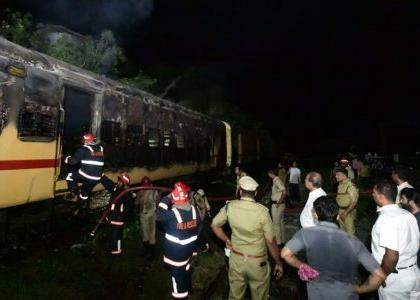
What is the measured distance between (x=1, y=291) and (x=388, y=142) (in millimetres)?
44302

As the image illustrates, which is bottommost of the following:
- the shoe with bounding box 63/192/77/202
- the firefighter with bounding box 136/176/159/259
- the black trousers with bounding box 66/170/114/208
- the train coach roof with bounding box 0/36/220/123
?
the firefighter with bounding box 136/176/159/259

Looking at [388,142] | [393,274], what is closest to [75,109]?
[393,274]

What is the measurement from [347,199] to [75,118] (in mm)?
5289

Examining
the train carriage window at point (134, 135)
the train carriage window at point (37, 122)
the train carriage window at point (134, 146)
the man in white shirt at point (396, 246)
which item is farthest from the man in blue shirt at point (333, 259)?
the train carriage window at point (134, 135)

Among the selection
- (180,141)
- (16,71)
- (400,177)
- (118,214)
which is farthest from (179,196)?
(180,141)

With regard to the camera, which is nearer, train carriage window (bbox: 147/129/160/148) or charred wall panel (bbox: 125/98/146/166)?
charred wall panel (bbox: 125/98/146/166)

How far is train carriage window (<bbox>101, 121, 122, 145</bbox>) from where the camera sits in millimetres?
7539

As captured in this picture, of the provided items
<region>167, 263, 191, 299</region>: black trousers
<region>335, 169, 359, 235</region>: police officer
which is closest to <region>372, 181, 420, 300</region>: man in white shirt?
<region>167, 263, 191, 299</region>: black trousers

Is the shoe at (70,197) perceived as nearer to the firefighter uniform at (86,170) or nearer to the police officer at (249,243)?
the firefighter uniform at (86,170)

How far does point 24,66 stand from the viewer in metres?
5.56

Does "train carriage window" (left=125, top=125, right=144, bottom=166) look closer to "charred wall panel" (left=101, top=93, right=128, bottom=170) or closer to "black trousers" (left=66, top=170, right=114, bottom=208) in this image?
"charred wall panel" (left=101, top=93, right=128, bottom=170)

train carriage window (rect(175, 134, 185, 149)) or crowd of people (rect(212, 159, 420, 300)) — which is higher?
train carriage window (rect(175, 134, 185, 149))

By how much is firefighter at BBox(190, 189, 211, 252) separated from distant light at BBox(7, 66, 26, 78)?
306 cm

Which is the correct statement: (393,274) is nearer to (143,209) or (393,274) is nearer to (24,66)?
(143,209)
